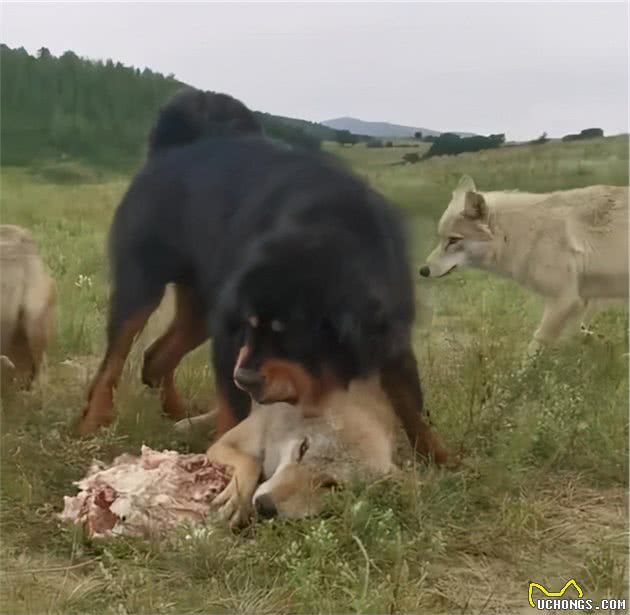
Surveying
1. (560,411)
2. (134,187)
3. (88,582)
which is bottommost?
(88,582)

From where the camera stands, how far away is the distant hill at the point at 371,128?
349 cm

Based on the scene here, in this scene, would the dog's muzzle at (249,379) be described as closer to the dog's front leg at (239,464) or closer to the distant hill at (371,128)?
the dog's front leg at (239,464)

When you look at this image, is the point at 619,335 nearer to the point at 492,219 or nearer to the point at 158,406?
the point at 492,219

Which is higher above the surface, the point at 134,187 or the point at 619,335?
the point at 134,187

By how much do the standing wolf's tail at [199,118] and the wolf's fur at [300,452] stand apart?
990 mm

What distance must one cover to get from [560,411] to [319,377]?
3.67 ft

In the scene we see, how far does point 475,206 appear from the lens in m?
4.43

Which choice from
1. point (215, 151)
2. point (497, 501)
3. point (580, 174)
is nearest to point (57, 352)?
point (215, 151)

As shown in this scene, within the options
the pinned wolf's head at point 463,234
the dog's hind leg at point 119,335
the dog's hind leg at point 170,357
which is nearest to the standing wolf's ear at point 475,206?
the pinned wolf's head at point 463,234

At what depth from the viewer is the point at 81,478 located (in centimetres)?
322

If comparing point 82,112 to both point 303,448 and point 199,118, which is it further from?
point 303,448

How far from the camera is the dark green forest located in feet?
11.6

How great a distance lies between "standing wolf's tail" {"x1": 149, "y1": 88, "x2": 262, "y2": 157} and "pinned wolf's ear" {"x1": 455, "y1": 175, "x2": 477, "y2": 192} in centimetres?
92

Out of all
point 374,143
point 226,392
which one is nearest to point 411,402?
point 226,392
